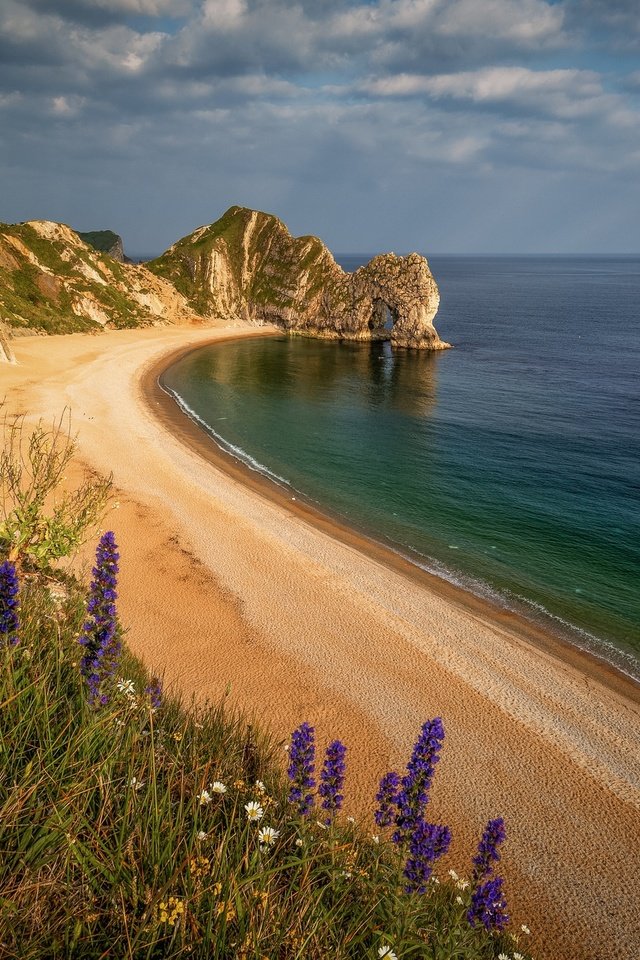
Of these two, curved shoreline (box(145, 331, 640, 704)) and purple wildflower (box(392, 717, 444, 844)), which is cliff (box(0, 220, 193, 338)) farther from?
purple wildflower (box(392, 717, 444, 844))

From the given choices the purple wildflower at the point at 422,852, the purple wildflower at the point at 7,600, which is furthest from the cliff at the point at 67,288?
the purple wildflower at the point at 422,852

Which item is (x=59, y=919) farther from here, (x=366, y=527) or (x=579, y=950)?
(x=366, y=527)

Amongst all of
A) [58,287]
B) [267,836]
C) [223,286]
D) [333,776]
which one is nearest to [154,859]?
[267,836]

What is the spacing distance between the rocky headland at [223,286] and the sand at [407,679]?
181 ft

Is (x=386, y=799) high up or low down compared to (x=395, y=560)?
up

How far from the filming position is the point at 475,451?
40844 millimetres

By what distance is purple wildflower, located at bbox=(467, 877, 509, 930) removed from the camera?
17.5ft

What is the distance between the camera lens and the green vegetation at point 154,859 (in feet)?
13.4

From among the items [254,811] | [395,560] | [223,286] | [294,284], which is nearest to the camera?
[254,811]

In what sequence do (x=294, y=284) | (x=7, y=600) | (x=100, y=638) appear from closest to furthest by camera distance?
(x=7, y=600), (x=100, y=638), (x=294, y=284)

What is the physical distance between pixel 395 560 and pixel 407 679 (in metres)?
8.55

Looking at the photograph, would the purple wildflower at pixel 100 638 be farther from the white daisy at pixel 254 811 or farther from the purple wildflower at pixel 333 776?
the purple wildflower at pixel 333 776

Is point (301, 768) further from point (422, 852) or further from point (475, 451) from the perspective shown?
point (475, 451)

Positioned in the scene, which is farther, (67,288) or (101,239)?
(101,239)
